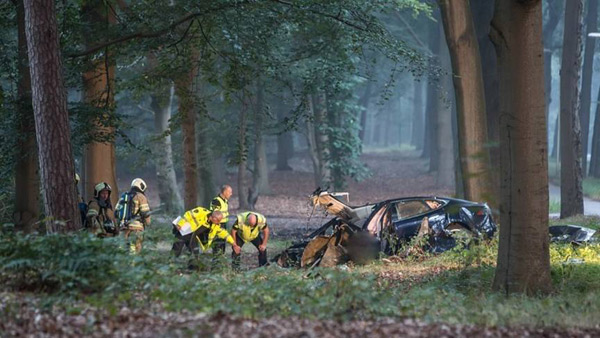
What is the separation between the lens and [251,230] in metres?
16.4

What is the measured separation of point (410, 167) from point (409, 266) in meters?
41.9

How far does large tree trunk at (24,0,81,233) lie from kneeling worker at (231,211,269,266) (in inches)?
147

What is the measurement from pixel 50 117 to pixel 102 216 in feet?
11.2

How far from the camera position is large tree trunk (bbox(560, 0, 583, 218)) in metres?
24.7

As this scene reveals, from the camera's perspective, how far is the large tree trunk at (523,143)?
11.4 meters

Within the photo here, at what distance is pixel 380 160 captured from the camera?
64688 millimetres

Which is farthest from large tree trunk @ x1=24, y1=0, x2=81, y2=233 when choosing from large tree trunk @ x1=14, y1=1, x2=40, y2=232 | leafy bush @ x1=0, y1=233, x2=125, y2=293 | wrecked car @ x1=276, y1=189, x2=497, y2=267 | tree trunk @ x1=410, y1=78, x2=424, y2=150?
tree trunk @ x1=410, y1=78, x2=424, y2=150

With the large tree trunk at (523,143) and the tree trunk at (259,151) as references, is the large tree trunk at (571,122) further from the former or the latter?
the large tree trunk at (523,143)

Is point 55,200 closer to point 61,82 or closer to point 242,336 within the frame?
point 61,82

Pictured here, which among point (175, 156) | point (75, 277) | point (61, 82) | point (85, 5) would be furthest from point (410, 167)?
point (75, 277)

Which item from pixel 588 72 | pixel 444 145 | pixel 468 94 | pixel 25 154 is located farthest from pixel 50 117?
pixel 588 72

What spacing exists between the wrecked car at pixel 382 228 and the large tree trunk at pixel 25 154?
5.11 m

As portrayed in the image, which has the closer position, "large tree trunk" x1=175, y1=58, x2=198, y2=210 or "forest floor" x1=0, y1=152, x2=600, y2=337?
"forest floor" x1=0, y1=152, x2=600, y2=337

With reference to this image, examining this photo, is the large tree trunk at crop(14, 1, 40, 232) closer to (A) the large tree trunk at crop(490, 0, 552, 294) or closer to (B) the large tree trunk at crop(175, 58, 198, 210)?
(B) the large tree trunk at crop(175, 58, 198, 210)
